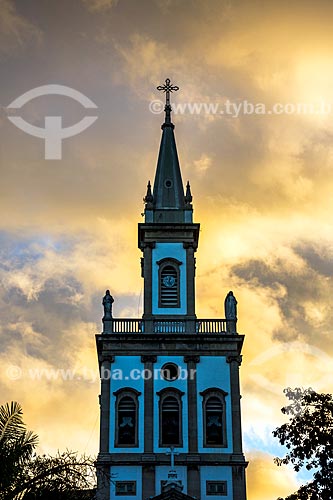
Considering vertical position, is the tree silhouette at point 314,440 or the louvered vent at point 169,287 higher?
the louvered vent at point 169,287

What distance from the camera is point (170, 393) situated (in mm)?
40375

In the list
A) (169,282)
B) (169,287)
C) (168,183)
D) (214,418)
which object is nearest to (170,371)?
(214,418)

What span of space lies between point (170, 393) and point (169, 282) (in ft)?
20.5

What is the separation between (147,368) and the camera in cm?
4066

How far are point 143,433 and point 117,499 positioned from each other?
3152 millimetres

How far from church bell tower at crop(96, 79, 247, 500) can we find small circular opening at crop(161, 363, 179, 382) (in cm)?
5

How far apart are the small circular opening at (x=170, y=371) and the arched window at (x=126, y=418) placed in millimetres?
1550

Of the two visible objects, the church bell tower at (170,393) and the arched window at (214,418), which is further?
the arched window at (214,418)

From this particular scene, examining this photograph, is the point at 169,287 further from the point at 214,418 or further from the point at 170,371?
the point at 214,418

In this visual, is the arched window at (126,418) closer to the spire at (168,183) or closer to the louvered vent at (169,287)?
the louvered vent at (169,287)

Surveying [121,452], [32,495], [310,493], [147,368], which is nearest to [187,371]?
[147,368]

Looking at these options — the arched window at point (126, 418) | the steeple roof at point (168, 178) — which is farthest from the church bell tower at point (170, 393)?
the steeple roof at point (168, 178)

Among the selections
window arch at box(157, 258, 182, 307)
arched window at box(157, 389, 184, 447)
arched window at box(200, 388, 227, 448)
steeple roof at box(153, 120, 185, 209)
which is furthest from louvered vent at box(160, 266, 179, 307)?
arched window at box(200, 388, 227, 448)

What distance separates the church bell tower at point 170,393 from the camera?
38.3m
